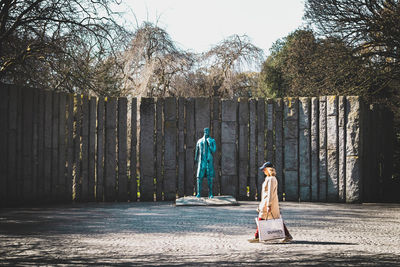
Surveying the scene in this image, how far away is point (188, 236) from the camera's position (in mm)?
6871

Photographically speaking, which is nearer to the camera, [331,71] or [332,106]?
[332,106]

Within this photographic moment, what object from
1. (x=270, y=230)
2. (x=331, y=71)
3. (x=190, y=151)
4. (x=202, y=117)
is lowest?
(x=270, y=230)

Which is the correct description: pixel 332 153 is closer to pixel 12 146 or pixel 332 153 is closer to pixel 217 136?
pixel 217 136

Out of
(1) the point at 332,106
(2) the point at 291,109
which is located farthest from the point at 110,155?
(1) the point at 332,106

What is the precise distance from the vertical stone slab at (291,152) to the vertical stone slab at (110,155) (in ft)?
14.9

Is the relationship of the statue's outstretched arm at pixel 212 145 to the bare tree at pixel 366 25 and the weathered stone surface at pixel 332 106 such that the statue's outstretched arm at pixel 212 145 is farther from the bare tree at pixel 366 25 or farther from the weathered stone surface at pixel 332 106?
the bare tree at pixel 366 25

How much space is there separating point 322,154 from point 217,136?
2.81 meters

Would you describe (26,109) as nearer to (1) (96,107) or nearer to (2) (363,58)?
(1) (96,107)

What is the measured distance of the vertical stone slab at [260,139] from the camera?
11859 millimetres

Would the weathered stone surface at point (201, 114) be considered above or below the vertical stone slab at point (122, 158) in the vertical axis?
above

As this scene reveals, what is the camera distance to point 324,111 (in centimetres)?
1182

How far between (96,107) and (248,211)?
4938 mm

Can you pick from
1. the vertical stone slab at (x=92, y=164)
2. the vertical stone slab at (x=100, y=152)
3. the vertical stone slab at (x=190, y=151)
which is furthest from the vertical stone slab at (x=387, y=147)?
the vertical stone slab at (x=92, y=164)

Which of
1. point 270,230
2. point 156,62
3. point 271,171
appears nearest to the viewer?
point 270,230
